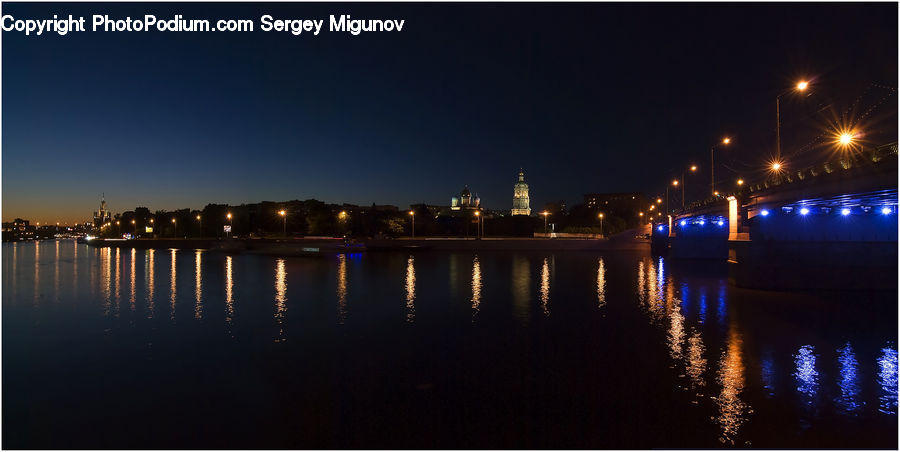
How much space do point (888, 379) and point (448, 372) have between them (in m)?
11.6

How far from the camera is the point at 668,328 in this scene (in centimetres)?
2075

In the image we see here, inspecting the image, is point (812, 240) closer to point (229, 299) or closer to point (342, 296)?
point (342, 296)

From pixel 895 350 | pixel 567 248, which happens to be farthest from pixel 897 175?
pixel 567 248

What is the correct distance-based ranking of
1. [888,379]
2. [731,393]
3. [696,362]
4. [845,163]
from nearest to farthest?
[731,393] → [888,379] → [696,362] → [845,163]

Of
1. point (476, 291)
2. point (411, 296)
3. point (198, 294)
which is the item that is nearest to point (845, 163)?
point (476, 291)

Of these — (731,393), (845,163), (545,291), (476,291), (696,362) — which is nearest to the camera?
(731,393)

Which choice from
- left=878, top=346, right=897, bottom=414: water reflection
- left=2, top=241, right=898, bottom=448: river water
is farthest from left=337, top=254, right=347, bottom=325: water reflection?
left=878, top=346, right=897, bottom=414: water reflection

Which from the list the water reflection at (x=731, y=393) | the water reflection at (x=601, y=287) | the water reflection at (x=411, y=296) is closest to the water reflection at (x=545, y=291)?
the water reflection at (x=601, y=287)

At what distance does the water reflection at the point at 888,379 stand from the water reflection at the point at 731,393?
2793mm

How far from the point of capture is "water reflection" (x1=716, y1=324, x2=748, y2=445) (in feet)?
33.4

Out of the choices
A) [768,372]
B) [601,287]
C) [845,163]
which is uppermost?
[845,163]

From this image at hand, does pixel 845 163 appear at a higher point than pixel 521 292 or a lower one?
higher

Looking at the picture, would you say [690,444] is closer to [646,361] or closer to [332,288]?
[646,361]

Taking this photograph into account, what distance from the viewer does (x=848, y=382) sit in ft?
44.3
